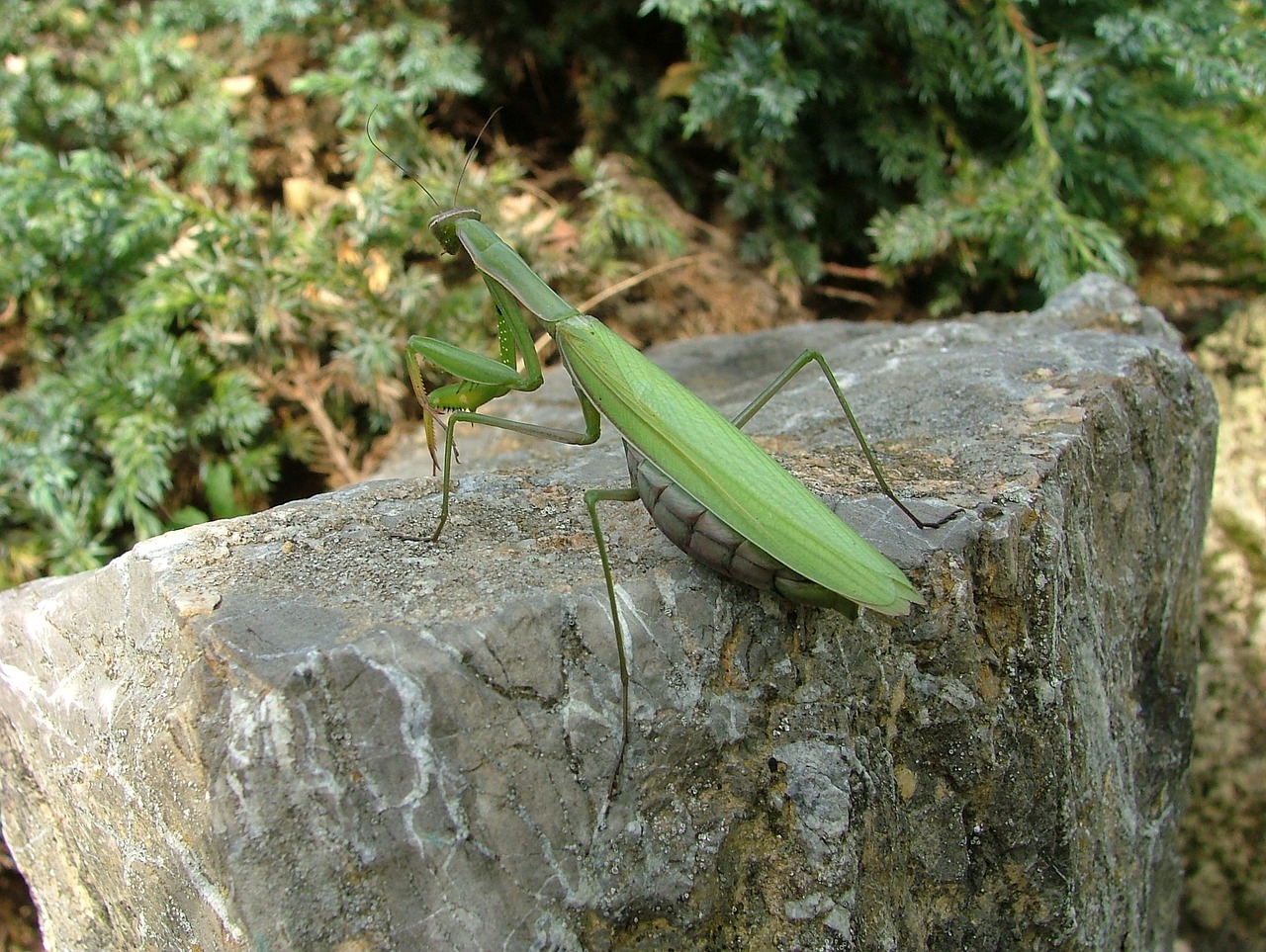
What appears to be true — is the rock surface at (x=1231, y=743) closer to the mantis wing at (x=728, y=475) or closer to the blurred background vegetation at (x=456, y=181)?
the blurred background vegetation at (x=456, y=181)

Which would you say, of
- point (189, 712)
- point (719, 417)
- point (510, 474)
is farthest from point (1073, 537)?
point (189, 712)

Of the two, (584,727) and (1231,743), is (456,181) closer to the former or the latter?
(584,727)

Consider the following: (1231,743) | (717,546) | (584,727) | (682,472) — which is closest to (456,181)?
(682,472)

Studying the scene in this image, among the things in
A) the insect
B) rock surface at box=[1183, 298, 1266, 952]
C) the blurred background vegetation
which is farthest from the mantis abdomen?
rock surface at box=[1183, 298, 1266, 952]

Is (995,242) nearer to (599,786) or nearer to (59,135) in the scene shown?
(599,786)

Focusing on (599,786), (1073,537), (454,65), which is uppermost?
(454,65)

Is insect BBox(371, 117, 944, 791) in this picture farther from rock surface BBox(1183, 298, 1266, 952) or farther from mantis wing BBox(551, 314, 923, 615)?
rock surface BBox(1183, 298, 1266, 952)
